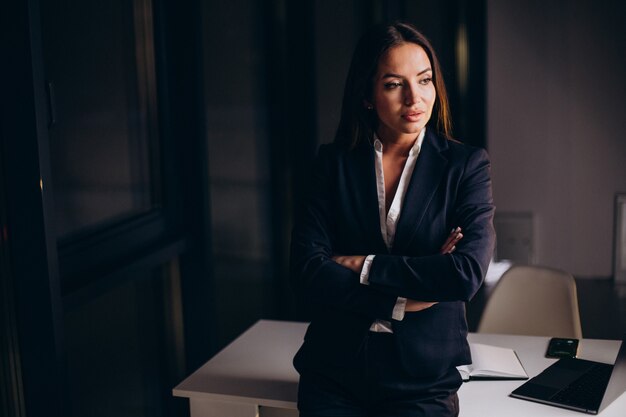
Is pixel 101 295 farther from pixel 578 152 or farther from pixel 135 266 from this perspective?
pixel 578 152

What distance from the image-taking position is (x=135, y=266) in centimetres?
292

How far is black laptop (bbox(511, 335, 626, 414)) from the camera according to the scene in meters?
1.99

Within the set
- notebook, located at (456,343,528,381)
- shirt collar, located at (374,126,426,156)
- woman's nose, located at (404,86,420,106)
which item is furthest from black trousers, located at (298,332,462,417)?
woman's nose, located at (404,86,420,106)

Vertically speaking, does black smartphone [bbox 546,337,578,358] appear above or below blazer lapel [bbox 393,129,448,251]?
below

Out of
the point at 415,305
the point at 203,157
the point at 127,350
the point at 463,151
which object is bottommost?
the point at 127,350

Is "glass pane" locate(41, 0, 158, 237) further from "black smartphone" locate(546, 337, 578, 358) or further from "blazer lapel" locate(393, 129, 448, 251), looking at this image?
"black smartphone" locate(546, 337, 578, 358)

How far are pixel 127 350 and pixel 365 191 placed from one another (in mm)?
1475

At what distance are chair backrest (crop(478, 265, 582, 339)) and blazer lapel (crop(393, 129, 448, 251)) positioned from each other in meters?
1.00

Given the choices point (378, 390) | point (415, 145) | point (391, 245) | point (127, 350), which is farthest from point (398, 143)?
point (127, 350)

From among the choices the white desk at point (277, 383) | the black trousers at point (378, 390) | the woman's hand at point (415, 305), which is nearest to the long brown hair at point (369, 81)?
the woman's hand at point (415, 305)

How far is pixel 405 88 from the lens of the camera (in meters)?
2.04

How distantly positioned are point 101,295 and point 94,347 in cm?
21

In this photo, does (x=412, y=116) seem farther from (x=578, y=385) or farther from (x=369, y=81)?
(x=578, y=385)

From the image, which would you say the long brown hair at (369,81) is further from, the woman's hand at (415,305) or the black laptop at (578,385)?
the black laptop at (578,385)
